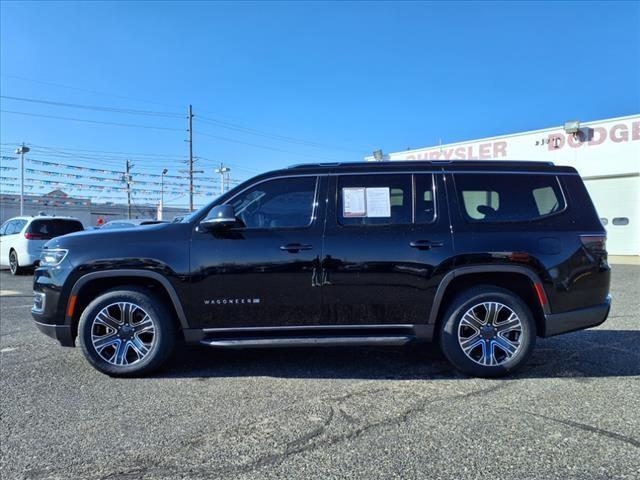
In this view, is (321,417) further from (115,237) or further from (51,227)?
(51,227)

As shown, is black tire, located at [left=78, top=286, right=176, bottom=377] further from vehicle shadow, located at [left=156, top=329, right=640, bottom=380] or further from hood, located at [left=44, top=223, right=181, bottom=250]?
hood, located at [left=44, top=223, right=181, bottom=250]

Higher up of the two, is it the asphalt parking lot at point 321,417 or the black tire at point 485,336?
the black tire at point 485,336

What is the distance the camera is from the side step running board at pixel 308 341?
4.25 m

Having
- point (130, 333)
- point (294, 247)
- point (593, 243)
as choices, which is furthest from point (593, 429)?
point (130, 333)

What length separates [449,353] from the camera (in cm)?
438

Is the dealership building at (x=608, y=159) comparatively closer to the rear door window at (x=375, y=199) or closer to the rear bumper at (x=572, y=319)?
the rear bumper at (x=572, y=319)

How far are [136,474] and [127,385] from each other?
5.28 ft

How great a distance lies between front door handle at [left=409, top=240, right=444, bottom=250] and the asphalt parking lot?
1.19 metres

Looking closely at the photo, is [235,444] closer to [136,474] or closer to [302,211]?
[136,474]

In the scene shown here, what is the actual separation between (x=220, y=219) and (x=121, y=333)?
1410 millimetres

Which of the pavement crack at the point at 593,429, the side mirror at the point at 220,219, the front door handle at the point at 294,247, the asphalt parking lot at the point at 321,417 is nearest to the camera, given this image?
the asphalt parking lot at the point at 321,417

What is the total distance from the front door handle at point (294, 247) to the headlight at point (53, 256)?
6.57 feet

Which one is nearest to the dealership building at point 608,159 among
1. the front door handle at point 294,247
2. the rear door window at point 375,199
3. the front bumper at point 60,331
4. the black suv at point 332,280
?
the black suv at point 332,280

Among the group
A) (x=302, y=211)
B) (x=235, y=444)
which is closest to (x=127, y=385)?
(x=235, y=444)
